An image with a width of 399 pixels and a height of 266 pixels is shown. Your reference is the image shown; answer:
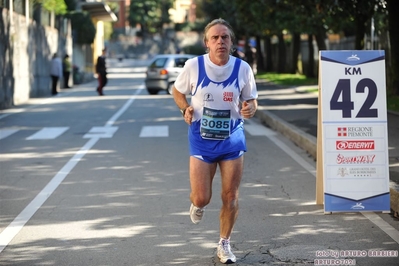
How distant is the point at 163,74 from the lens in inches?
1377

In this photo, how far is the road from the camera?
23.7 ft

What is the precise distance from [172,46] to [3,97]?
105 m

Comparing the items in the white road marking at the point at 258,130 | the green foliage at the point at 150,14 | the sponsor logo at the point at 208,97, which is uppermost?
the green foliage at the point at 150,14

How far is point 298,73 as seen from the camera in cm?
5572

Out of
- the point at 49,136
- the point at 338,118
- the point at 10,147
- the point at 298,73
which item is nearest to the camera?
the point at 338,118

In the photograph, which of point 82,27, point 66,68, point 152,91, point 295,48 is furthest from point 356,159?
Answer: point 82,27

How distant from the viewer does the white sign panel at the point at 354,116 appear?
358 inches

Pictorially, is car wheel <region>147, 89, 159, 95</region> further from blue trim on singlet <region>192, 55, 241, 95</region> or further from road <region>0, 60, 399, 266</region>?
blue trim on singlet <region>192, 55, 241, 95</region>

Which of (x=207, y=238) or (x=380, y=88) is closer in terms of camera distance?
(x=207, y=238)

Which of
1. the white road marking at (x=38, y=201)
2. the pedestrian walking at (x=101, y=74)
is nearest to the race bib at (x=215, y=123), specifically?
the white road marking at (x=38, y=201)

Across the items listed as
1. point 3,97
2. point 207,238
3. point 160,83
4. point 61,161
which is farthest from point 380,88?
point 160,83

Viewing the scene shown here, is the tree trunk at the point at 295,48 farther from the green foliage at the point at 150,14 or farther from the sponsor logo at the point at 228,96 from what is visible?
the green foliage at the point at 150,14

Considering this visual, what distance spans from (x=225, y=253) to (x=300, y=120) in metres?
13.2

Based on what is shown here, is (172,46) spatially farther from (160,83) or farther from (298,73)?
(160,83)
